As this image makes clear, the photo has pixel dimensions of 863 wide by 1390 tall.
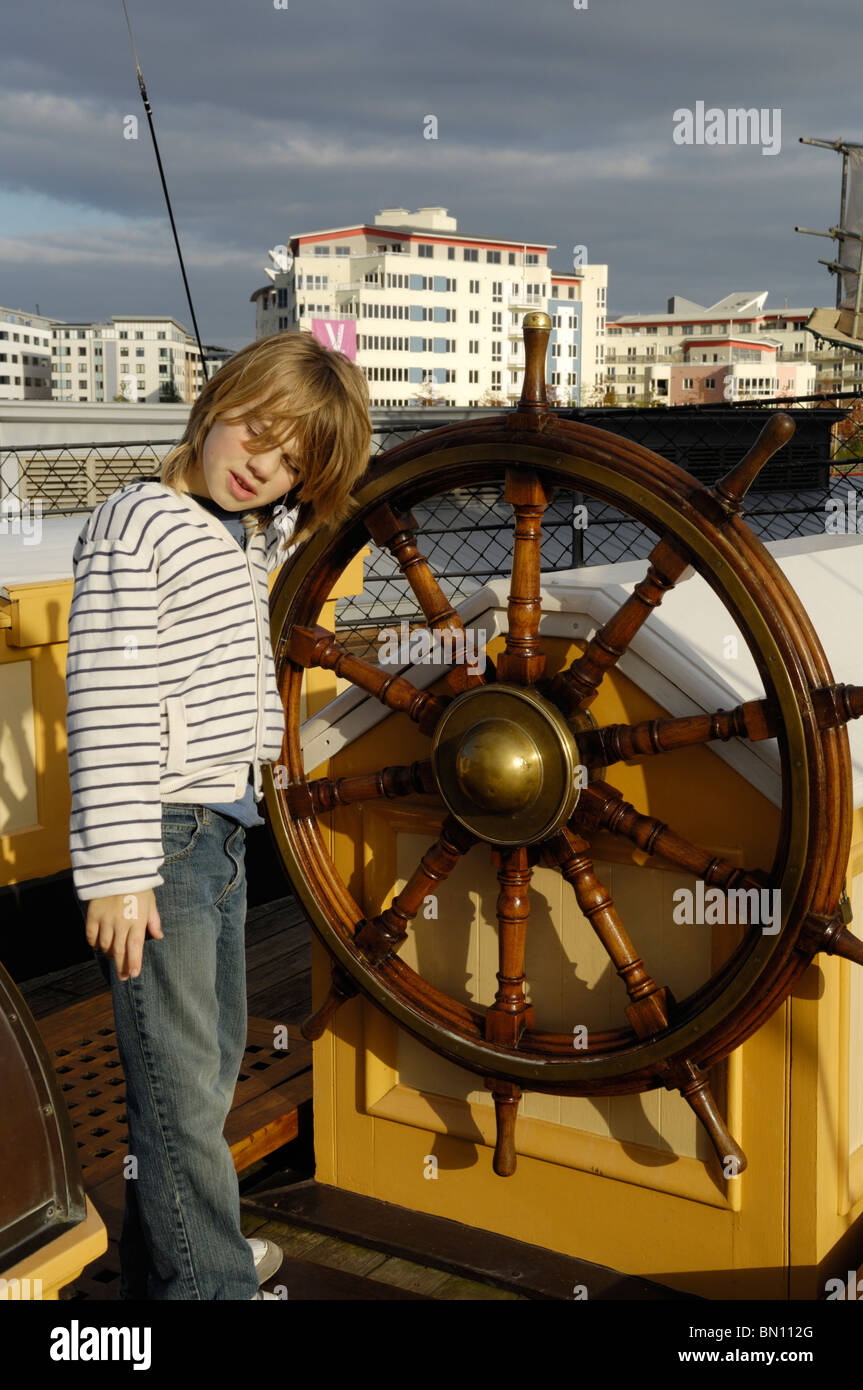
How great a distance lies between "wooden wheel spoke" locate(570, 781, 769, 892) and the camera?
1451mm

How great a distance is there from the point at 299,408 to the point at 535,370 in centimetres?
32

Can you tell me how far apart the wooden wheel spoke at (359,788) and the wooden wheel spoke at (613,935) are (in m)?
0.21

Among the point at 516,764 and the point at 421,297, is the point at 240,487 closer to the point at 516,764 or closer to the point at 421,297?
the point at 516,764

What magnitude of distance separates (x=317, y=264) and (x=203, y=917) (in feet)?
201

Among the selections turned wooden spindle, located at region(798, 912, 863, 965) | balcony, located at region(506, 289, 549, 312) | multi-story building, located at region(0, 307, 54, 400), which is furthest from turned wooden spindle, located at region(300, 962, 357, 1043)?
multi-story building, located at region(0, 307, 54, 400)

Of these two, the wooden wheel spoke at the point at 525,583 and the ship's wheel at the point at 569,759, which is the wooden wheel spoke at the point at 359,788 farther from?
the wooden wheel spoke at the point at 525,583

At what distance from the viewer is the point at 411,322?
200 ft

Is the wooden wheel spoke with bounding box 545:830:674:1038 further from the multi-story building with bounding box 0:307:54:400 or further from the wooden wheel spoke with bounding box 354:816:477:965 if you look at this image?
the multi-story building with bounding box 0:307:54:400

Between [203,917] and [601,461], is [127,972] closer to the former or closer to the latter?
[203,917]

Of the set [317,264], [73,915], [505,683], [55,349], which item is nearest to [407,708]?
[505,683]

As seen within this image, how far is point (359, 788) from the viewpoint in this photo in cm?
171

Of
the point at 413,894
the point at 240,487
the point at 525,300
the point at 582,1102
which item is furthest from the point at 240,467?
the point at 525,300

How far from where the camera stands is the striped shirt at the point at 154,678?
4.17ft

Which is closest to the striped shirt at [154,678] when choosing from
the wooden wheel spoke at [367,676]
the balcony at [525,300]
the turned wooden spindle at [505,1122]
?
the wooden wheel spoke at [367,676]
